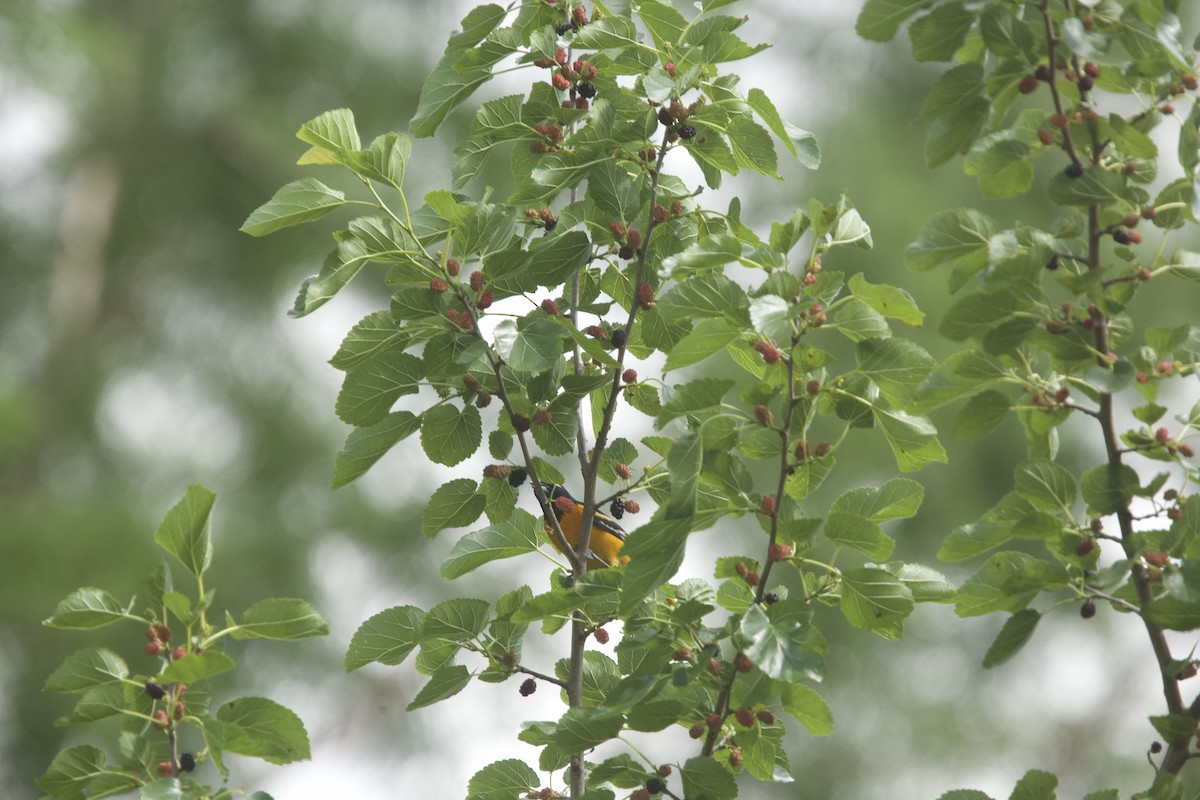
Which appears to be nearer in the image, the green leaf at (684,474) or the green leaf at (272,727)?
the green leaf at (684,474)

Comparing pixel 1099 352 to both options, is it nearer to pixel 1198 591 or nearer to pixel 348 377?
A: pixel 1198 591

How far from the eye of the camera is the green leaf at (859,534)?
1843 mm

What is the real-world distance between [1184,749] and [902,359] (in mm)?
590

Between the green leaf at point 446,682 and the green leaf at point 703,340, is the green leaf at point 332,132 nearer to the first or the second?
the green leaf at point 703,340

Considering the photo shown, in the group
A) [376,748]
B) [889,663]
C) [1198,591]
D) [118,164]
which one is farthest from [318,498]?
[1198,591]

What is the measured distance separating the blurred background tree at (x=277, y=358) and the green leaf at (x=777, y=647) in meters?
8.18

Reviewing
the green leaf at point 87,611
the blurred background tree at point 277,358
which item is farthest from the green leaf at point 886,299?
the blurred background tree at point 277,358

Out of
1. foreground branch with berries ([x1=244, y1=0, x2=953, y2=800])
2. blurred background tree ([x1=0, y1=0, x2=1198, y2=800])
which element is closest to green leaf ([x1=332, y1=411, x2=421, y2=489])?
foreground branch with berries ([x1=244, y1=0, x2=953, y2=800])

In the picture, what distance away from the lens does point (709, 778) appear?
1.82m

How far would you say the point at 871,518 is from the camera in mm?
1979

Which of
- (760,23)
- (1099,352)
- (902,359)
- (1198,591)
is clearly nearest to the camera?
(1198,591)

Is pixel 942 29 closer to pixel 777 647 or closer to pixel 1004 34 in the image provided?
pixel 1004 34

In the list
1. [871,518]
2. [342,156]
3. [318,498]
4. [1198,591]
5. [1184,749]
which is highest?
[318,498]

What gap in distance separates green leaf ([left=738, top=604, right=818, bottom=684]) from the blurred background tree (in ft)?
26.8
